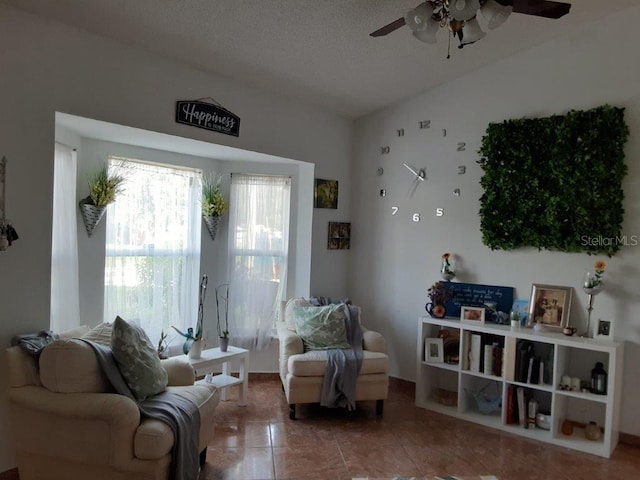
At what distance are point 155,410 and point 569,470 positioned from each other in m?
2.65

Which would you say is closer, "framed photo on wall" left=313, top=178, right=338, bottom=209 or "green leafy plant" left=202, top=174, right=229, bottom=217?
"green leafy plant" left=202, top=174, right=229, bottom=217

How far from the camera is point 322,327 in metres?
3.95

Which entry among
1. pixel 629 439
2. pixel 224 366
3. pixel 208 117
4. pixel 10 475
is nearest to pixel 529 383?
pixel 629 439

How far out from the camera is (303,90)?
415cm

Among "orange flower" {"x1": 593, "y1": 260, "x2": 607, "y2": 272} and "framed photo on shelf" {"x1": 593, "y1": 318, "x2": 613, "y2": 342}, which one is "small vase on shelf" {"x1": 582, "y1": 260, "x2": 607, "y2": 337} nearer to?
"orange flower" {"x1": 593, "y1": 260, "x2": 607, "y2": 272}

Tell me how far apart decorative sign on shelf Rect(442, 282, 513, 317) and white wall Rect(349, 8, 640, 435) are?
2.6 inches

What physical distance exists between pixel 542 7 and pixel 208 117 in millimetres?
2370

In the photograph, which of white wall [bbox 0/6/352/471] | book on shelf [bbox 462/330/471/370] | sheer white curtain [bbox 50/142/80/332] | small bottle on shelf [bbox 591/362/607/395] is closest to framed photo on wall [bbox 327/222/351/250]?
book on shelf [bbox 462/330/471/370]

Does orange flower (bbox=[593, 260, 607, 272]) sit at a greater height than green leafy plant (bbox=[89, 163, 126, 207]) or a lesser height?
lesser

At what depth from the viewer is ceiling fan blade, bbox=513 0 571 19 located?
2.20 meters

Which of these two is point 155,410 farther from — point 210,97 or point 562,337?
point 562,337

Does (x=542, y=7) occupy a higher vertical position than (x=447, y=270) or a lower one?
higher

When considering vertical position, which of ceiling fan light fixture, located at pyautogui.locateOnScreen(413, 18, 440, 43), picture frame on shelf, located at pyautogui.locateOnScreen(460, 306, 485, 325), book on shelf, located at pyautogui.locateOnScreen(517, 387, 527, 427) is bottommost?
book on shelf, located at pyautogui.locateOnScreen(517, 387, 527, 427)

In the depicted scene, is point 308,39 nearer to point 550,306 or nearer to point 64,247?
point 64,247
